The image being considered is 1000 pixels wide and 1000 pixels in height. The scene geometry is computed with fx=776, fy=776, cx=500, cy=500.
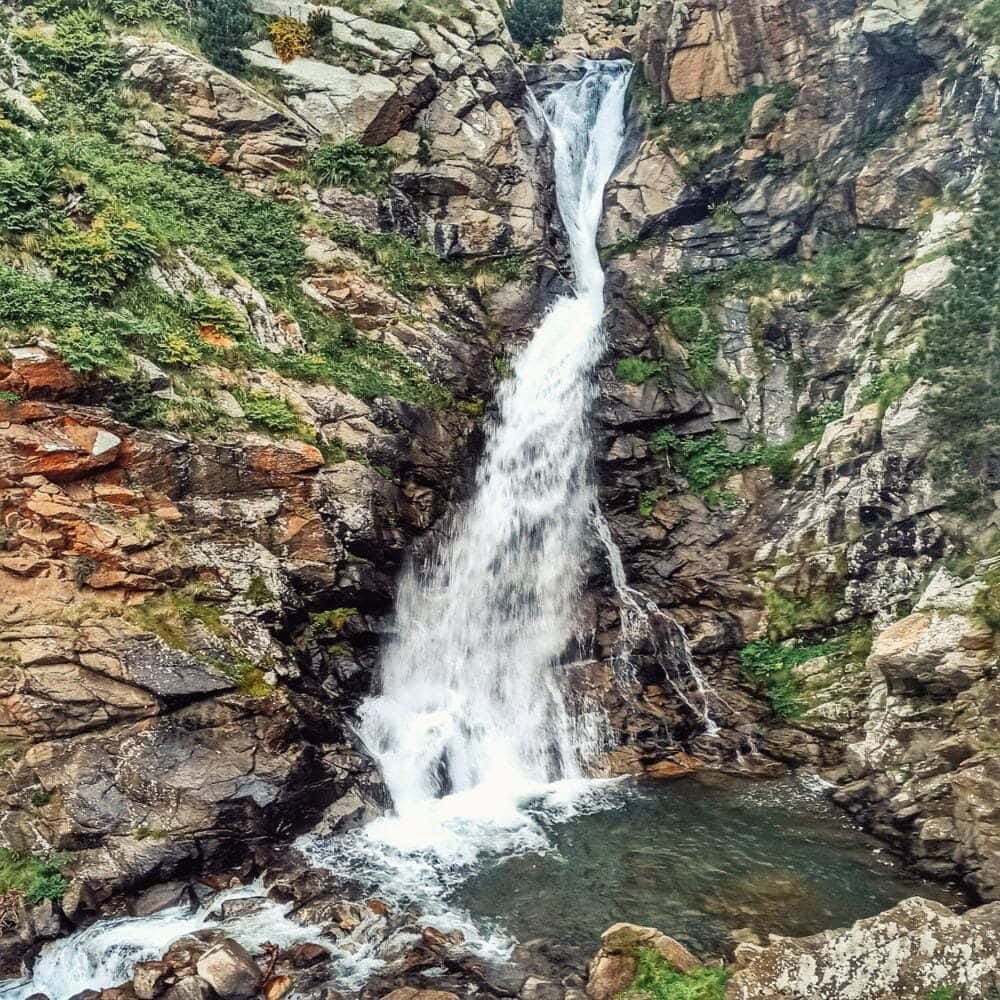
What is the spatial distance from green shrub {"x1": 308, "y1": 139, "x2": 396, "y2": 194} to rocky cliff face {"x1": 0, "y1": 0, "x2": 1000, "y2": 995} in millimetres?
133

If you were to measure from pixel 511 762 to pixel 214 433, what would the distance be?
855 centimetres

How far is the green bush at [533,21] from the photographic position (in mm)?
30641

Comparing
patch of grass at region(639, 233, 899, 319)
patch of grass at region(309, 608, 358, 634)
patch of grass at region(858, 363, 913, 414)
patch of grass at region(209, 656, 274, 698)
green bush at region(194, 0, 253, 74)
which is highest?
green bush at region(194, 0, 253, 74)

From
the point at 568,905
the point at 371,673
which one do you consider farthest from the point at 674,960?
the point at 371,673

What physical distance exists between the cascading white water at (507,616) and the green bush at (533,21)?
14909mm

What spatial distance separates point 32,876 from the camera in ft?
33.1

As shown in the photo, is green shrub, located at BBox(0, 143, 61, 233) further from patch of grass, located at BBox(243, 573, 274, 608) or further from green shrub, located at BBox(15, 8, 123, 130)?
patch of grass, located at BBox(243, 573, 274, 608)

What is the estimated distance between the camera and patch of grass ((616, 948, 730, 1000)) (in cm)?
818

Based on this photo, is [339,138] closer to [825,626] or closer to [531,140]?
[531,140]

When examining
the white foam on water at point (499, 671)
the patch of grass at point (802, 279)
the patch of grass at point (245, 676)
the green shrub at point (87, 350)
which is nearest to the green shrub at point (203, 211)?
the green shrub at point (87, 350)

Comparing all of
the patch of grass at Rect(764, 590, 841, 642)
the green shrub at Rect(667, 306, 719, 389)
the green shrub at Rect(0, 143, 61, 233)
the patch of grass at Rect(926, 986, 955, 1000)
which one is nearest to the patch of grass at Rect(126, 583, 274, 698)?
the green shrub at Rect(0, 143, 61, 233)

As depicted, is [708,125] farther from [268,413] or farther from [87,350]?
[87,350]

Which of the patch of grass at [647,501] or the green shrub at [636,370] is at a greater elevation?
the green shrub at [636,370]

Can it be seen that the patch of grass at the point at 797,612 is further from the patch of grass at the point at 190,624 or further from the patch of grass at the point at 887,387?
the patch of grass at the point at 190,624
